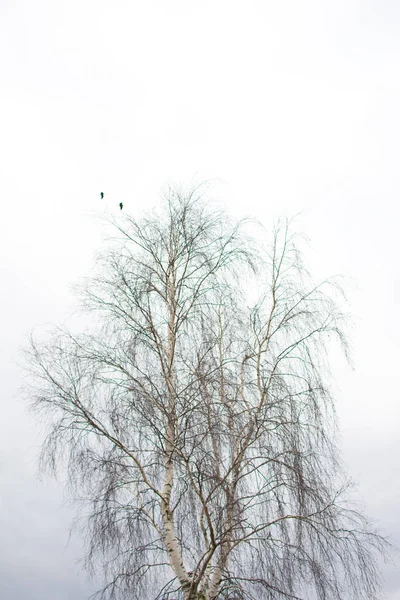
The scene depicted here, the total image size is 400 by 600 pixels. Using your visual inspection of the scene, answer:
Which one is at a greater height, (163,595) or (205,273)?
(205,273)

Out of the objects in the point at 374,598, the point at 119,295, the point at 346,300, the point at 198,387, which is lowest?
the point at 374,598

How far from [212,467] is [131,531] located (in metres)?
1.53

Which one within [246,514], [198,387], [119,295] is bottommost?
[246,514]

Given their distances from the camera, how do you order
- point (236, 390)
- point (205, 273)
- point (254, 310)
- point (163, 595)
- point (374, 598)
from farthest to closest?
point (205, 273), point (254, 310), point (236, 390), point (163, 595), point (374, 598)

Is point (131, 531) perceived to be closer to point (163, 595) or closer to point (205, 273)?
→ point (163, 595)

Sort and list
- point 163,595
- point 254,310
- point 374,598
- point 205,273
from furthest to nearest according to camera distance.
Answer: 1. point 205,273
2. point 254,310
3. point 163,595
4. point 374,598

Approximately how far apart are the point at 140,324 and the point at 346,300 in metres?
3.36

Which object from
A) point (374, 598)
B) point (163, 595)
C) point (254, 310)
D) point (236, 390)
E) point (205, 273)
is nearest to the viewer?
point (374, 598)

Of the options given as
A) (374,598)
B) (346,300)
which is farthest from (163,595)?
(346,300)

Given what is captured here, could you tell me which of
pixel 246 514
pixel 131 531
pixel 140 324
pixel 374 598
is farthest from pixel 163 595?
pixel 140 324

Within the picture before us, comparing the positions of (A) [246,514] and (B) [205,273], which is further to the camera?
(B) [205,273]

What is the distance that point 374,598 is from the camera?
9.05 meters

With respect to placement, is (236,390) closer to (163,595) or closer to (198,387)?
(198,387)

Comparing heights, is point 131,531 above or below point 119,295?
below
